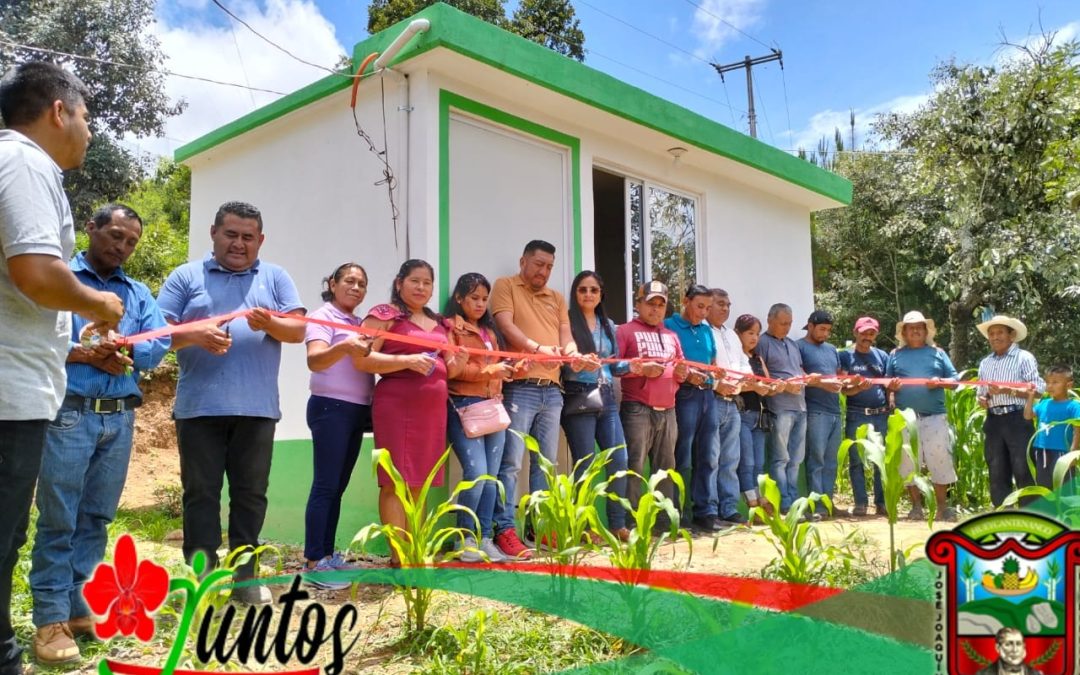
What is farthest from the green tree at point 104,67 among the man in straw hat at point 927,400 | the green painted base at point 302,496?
the man in straw hat at point 927,400

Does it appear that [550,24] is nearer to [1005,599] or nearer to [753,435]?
[753,435]

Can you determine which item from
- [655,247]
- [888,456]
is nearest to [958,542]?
[888,456]

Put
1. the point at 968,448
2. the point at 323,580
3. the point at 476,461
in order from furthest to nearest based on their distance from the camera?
the point at 968,448
the point at 476,461
the point at 323,580

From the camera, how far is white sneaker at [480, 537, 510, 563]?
4.25m

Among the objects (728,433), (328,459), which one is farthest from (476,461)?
(728,433)

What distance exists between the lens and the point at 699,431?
19.6 ft

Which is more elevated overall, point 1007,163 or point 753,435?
point 1007,163

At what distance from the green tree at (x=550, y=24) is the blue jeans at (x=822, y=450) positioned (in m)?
15.7

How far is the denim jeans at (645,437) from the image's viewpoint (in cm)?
547

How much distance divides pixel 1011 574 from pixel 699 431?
12.7 ft

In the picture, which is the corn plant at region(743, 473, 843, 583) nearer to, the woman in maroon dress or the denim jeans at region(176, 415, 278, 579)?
the woman in maroon dress

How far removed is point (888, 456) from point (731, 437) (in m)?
2.87

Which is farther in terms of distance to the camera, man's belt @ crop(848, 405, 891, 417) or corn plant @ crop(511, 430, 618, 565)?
man's belt @ crop(848, 405, 891, 417)

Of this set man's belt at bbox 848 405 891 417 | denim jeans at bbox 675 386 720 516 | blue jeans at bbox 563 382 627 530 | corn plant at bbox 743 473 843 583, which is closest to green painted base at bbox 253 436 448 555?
blue jeans at bbox 563 382 627 530
